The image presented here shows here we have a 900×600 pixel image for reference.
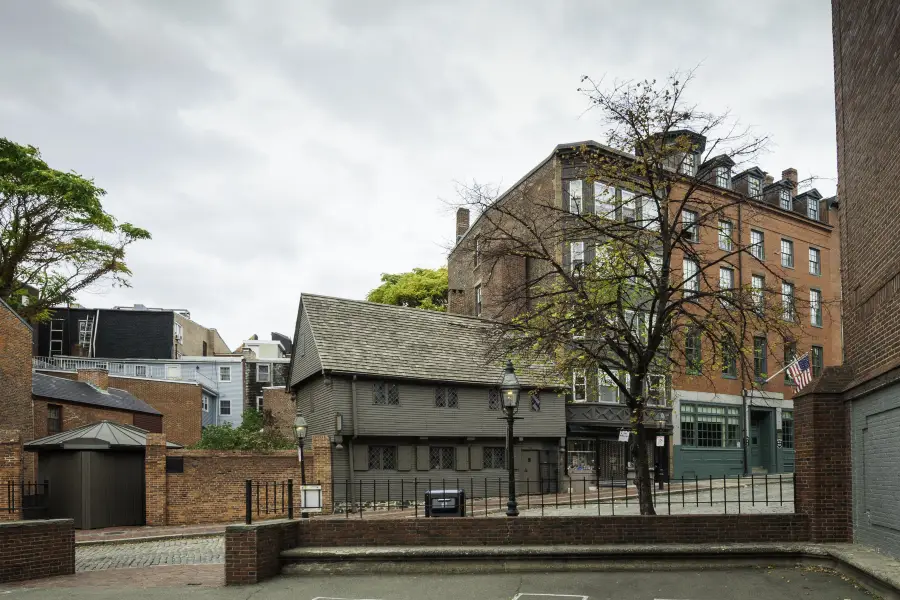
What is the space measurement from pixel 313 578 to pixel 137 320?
5392 cm

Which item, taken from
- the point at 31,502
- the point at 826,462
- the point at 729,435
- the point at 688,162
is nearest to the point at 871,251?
the point at 826,462

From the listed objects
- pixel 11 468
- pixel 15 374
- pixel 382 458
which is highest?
pixel 15 374

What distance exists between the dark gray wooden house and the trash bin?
1032 centimetres

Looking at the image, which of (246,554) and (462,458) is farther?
(462,458)

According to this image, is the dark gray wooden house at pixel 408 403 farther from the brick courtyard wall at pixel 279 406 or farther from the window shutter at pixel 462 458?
the brick courtyard wall at pixel 279 406

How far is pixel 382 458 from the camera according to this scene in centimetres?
3075

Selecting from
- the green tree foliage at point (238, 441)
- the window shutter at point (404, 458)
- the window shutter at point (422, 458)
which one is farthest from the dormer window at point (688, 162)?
the green tree foliage at point (238, 441)

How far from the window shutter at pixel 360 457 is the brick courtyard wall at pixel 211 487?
360 centimetres

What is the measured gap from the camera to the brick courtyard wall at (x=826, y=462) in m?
13.2

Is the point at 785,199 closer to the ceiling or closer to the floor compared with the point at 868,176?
closer to the ceiling

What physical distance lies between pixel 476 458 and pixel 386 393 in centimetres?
471

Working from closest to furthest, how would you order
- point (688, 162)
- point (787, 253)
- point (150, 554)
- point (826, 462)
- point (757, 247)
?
point (826, 462)
point (150, 554)
point (688, 162)
point (757, 247)
point (787, 253)

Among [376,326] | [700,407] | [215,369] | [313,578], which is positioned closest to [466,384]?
[376,326]

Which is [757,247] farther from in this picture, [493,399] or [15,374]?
[15,374]
